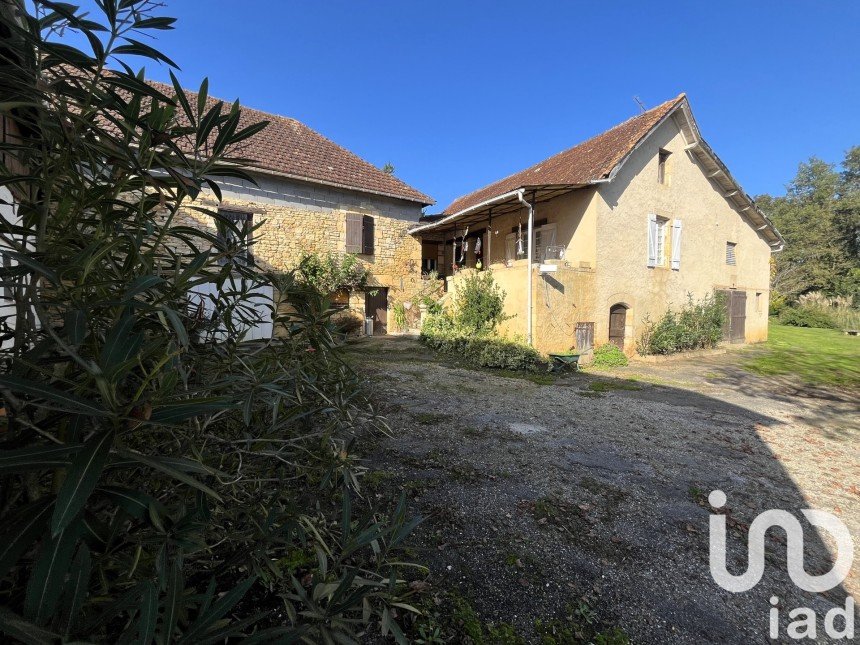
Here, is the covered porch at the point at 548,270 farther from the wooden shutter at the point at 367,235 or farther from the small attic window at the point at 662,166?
the small attic window at the point at 662,166

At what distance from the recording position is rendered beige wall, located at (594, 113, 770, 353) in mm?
10156

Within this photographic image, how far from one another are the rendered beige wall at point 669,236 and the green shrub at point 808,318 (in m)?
10.6

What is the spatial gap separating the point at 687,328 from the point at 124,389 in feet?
44.4

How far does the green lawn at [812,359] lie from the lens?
8859 mm

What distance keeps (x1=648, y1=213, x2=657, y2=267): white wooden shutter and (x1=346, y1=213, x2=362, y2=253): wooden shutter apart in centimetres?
875

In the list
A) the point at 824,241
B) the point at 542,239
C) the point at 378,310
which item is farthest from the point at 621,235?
the point at 824,241

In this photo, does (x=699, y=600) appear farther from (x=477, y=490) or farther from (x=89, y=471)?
(x=89, y=471)

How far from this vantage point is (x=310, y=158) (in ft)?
40.5

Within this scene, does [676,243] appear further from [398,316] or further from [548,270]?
[398,316]

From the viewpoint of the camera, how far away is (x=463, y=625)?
166 centimetres

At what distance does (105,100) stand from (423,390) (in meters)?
5.38

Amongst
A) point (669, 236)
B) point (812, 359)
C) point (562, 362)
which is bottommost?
point (812, 359)

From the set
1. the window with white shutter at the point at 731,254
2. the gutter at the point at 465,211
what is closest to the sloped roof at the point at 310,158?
the gutter at the point at 465,211

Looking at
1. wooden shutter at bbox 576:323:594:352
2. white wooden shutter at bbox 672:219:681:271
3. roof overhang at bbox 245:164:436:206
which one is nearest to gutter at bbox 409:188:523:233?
roof overhang at bbox 245:164:436:206
